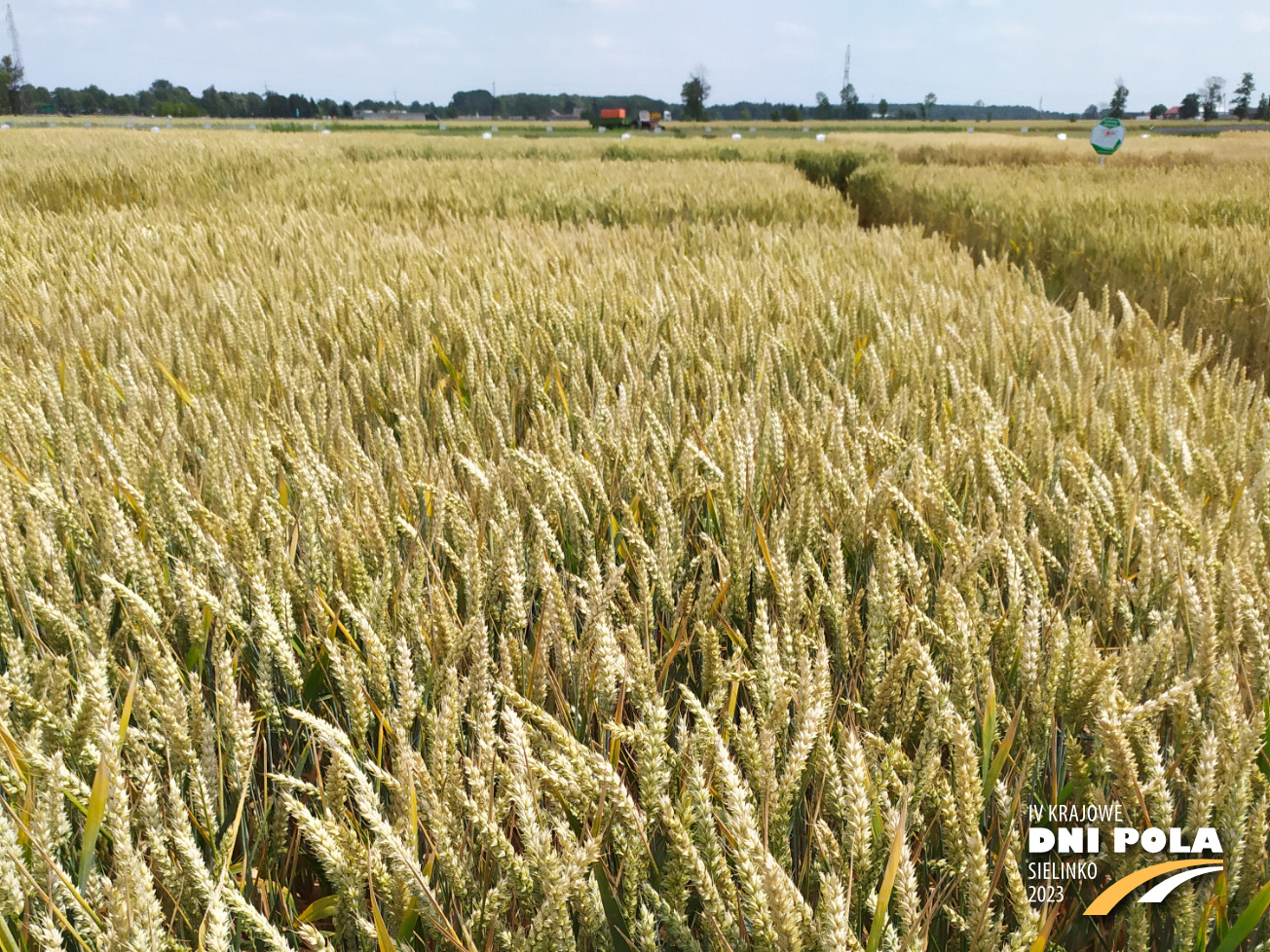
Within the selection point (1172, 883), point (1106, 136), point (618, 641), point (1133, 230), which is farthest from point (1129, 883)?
point (1106, 136)

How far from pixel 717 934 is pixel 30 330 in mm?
2217

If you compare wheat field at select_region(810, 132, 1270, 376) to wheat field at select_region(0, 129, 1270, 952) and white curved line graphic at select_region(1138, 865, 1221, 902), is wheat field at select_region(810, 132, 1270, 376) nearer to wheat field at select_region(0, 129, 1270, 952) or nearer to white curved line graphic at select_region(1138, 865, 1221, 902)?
wheat field at select_region(0, 129, 1270, 952)

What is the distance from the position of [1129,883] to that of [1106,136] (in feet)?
31.6

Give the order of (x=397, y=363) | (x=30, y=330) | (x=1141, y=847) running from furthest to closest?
(x=30, y=330)
(x=397, y=363)
(x=1141, y=847)

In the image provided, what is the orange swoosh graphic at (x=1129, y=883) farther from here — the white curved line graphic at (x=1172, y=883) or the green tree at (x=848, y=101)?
the green tree at (x=848, y=101)

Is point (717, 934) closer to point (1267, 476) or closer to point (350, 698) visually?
point (350, 698)

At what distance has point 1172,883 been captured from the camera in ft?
1.81

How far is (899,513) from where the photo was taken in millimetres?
1013

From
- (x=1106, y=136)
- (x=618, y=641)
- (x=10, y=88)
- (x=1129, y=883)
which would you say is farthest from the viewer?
(x=10, y=88)

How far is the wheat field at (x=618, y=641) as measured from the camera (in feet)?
1.70

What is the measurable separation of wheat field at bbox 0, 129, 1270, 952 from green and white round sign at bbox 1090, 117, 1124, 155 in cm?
763

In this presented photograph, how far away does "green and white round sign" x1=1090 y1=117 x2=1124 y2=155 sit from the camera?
785 centimetres

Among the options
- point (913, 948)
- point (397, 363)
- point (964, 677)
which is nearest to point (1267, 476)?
point (964, 677)

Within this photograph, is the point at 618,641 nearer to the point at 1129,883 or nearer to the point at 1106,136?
the point at 1129,883
